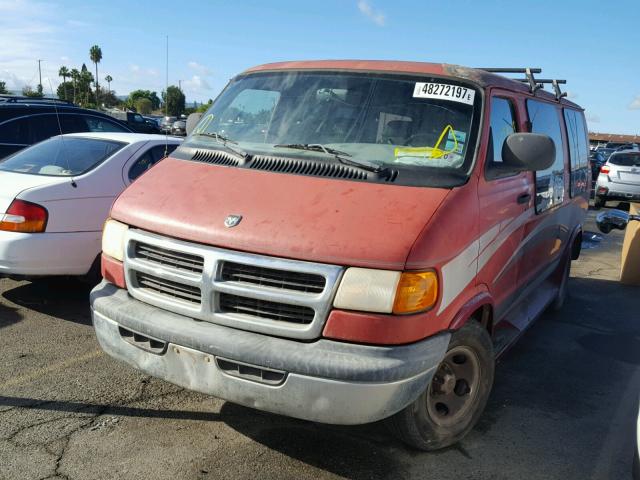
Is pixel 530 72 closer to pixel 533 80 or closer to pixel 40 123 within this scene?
pixel 533 80

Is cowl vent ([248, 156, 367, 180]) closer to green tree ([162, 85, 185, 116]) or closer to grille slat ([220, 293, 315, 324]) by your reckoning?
grille slat ([220, 293, 315, 324])

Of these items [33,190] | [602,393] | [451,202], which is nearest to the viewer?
[451,202]

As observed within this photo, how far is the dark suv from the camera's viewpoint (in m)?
8.07

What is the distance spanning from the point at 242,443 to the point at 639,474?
6.74 ft

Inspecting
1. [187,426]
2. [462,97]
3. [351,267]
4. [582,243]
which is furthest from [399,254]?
[582,243]

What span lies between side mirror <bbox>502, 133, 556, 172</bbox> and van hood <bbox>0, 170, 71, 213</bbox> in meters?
3.82

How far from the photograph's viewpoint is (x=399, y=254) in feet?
9.37

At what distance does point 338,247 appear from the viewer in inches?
114

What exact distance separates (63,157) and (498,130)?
13.8ft

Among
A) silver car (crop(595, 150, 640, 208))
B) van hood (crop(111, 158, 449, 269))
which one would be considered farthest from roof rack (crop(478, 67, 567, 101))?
silver car (crop(595, 150, 640, 208))

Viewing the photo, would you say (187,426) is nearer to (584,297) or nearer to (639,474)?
(639,474)

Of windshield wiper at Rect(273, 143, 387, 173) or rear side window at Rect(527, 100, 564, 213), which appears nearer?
windshield wiper at Rect(273, 143, 387, 173)

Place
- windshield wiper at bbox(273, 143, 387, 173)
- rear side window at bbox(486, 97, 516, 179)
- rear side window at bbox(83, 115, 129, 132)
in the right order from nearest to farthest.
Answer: windshield wiper at bbox(273, 143, 387, 173) → rear side window at bbox(486, 97, 516, 179) → rear side window at bbox(83, 115, 129, 132)

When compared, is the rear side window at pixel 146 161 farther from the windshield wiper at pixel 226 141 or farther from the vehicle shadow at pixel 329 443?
the vehicle shadow at pixel 329 443
